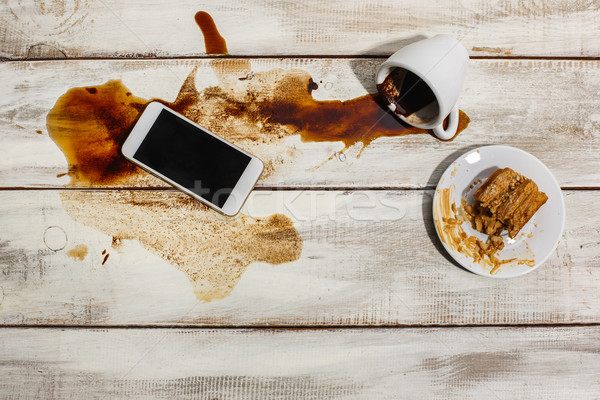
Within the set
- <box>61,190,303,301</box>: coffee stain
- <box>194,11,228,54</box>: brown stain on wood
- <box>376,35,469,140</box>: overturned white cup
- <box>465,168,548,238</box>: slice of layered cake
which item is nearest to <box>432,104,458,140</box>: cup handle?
<box>376,35,469,140</box>: overturned white cup

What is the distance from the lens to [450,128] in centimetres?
79

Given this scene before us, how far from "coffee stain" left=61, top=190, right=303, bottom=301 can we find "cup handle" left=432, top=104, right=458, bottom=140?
1.10 ft

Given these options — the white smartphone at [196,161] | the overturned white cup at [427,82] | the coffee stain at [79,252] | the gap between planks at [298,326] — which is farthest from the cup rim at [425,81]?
the coffee stain at [79,252]

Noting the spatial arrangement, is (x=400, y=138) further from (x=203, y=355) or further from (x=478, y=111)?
(x=203, y=355)

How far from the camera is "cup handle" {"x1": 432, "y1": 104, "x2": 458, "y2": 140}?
783 mm

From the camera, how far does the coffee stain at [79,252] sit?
81cm

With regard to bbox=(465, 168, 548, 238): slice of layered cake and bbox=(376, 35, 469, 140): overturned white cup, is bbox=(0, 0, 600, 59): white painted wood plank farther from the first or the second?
bbox=(465, 168, 548, 238): slice of layered cake

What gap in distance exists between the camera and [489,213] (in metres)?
0.76

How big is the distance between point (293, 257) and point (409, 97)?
38 centimetres

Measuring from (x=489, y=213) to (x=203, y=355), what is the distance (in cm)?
61

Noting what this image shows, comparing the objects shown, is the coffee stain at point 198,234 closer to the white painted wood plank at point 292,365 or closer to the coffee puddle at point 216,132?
the coffee puddle at point 216,132

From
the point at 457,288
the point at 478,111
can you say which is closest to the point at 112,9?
the point at 478,111

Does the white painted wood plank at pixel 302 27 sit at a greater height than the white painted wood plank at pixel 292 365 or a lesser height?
greater

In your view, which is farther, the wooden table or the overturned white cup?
the wooden table
